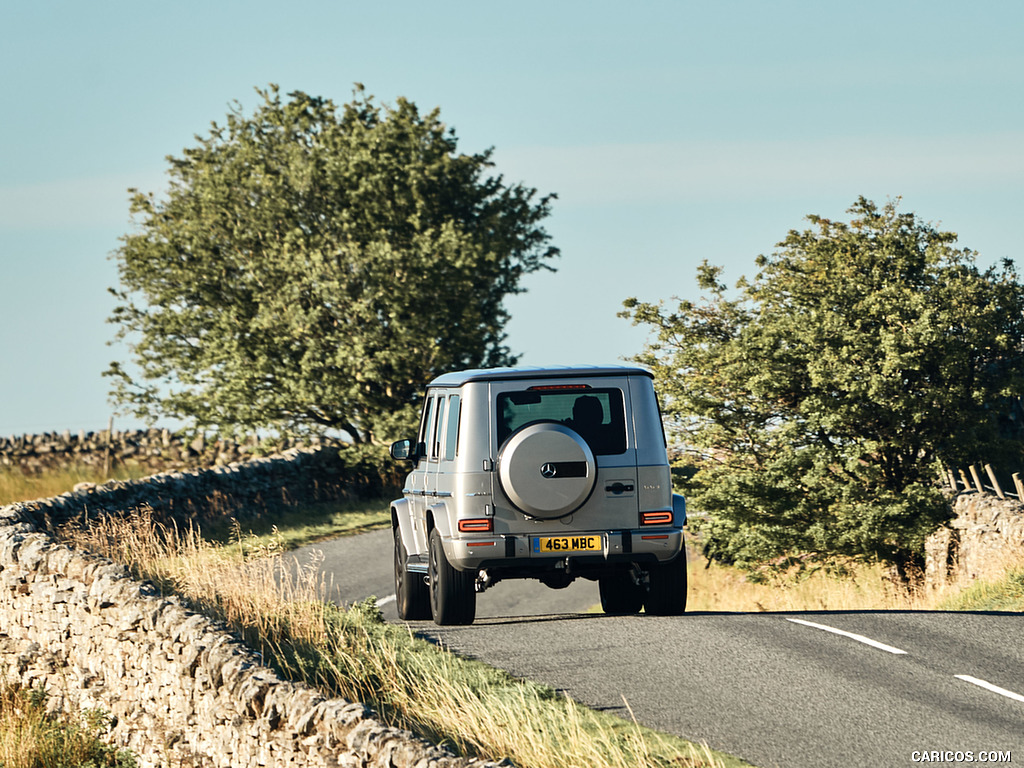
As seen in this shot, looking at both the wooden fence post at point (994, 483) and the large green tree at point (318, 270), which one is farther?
the large green tree at point (318, 270)

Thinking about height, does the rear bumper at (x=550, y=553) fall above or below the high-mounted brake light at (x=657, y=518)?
below

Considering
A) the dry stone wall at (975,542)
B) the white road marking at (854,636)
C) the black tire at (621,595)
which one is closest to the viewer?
the white road marking at (854,636)

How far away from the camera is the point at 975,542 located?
69.2 ft

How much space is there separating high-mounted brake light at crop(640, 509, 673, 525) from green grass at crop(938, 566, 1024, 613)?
7.54 m

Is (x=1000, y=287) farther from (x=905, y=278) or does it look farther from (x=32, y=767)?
(x=32, y=767)

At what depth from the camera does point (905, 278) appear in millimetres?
25844

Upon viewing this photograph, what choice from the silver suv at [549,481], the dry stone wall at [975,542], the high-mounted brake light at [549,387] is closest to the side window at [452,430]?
the silver suv at [549,481]

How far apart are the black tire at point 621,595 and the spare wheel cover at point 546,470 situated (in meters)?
3.41

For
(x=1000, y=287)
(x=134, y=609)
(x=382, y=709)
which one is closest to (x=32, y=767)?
(x=134, y=609)

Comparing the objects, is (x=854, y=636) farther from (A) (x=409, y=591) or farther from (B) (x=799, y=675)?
(A) (x=409, y=591)

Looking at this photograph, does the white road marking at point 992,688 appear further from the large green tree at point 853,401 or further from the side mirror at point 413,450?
the large green tree at point 853,401

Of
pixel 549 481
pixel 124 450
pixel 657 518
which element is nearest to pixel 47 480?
pixel 124 450

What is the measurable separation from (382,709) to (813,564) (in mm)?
16220

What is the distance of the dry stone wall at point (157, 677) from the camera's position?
7.82m
